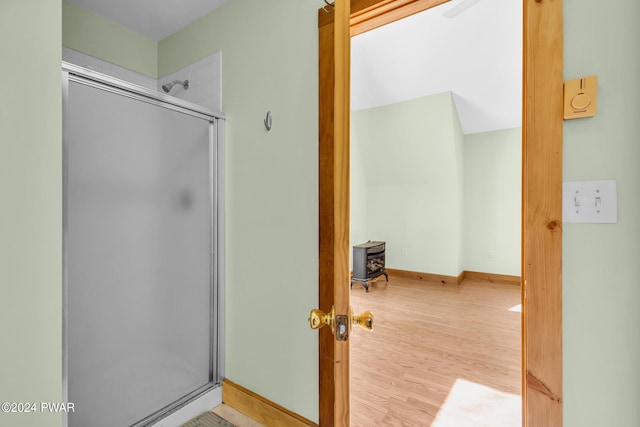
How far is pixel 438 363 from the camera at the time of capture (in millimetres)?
2281

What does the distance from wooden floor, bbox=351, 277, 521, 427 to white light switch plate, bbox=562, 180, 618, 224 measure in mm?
1363

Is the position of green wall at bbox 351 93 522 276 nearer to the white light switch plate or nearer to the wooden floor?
the wooden floor

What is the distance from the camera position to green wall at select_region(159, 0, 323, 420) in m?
1.48

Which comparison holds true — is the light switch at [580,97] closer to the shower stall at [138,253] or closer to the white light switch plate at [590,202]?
the white light switch plate at [590,202]

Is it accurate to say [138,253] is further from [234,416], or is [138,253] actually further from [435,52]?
[435,52]

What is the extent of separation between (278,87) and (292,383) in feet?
5.03

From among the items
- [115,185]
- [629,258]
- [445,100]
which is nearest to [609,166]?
[629,258]

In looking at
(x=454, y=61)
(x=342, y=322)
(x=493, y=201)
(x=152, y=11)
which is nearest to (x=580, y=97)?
(x=342, y=322)

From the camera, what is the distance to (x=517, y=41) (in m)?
2.73

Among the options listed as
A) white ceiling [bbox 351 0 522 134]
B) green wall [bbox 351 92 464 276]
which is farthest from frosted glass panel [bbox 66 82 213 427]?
green wall [bbox 351 92 464 276]

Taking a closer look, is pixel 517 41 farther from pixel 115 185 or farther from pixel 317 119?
pixel 115 185

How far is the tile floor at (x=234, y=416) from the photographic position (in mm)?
1629

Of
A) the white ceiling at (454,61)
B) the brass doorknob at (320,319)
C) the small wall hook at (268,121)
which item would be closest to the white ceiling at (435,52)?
the white ceiling at (454,61)
